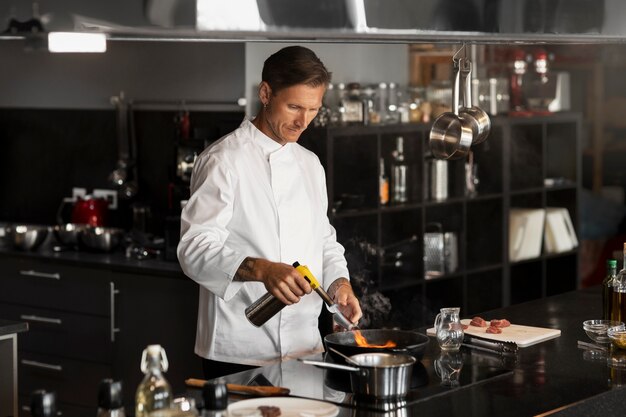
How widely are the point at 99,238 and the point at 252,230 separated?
2.43 m

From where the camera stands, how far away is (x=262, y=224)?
340 centimetres

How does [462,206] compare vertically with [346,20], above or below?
below

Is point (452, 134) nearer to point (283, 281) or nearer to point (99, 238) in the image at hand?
point (283, 281)

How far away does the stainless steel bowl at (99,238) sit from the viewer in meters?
5.62

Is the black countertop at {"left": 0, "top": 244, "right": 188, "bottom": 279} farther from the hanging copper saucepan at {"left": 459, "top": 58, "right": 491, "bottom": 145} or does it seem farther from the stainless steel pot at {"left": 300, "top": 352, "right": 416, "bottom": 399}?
the stainless steel pot at {"left": 300, "top": 352, "right": 416, "bottom": 399}

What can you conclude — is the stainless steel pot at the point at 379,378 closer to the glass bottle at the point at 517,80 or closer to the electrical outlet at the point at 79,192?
the electrical outlet at the point at 79,192

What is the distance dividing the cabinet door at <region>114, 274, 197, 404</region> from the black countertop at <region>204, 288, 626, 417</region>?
6.91 ft

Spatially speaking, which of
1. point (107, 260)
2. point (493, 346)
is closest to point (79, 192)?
point (107, 260)

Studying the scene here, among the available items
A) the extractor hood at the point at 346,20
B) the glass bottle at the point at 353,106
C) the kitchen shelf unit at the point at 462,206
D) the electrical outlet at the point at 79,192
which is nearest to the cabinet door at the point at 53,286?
the electrical outlet at the point at 79,192

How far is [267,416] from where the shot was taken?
2234 millimetres

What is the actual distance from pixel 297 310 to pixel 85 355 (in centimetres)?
229

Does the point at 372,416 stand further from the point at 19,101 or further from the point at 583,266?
the point at 583,266

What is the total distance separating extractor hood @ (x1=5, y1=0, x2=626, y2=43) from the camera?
76.4 inches

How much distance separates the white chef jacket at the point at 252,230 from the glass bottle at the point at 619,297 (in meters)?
0.87
